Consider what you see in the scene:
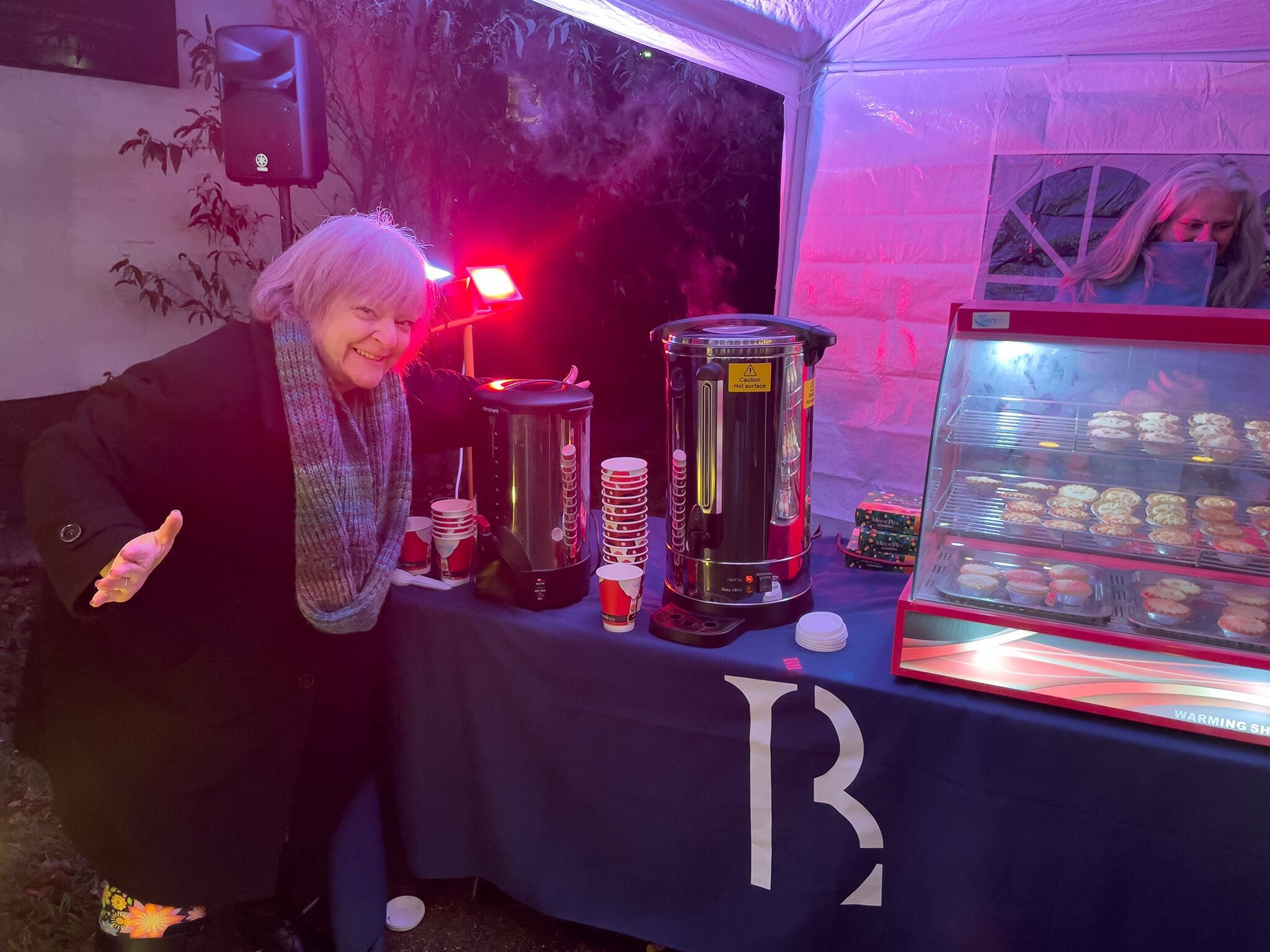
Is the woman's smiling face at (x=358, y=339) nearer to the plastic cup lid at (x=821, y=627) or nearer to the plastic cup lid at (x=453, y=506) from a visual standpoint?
the plastic cup lid at (x=453, y=506)

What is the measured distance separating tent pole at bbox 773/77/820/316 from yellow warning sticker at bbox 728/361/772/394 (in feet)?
4.05

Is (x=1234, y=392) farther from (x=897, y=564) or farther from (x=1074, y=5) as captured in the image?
(x=1074, y=5)

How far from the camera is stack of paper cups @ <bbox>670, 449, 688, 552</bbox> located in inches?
66.8

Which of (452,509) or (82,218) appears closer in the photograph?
(452,509)

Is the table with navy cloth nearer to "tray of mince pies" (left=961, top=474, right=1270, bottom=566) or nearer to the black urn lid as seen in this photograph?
"tray of mince pies" (left=961, top=474, right=1270, bottom=566)

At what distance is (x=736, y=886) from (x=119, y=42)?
5077 mm

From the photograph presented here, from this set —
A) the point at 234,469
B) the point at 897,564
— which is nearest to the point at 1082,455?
the point at 897,564

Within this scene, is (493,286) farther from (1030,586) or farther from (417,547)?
(1030,586)

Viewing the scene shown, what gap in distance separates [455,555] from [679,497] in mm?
613

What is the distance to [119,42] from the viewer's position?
429 centimetres

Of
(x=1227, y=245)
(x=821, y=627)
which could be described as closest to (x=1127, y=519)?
(x=821, y=627)

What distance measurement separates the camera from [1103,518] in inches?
61.3

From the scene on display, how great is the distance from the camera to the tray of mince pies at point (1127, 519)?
144 centimetres

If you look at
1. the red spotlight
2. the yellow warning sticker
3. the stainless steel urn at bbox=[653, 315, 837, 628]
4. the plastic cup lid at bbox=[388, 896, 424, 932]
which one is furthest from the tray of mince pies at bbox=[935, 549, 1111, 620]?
the plastic cup lid at bbox=[388, 896, 424, 932]
